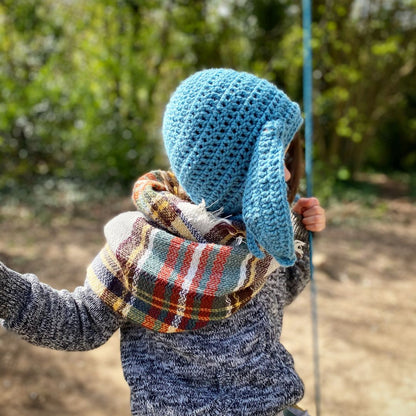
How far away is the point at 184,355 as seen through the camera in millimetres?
1217

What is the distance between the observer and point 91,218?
6184 mm

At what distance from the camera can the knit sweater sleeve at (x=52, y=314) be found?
1.09 meters

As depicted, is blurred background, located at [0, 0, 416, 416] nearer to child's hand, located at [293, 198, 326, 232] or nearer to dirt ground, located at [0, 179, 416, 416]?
dirt ground, located at [0, 179, 416, 416]

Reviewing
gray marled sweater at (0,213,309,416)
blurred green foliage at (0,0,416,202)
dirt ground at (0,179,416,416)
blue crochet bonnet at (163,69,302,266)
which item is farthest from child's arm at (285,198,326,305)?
blurred green foliage at (0,0,416,202)

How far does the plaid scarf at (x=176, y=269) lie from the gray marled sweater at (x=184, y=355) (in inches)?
2.6

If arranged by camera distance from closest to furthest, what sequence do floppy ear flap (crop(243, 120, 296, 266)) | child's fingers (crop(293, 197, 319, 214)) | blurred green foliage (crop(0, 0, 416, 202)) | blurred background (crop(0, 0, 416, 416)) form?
floppy ear flap (crop(243, 120, 296, 266)) < child's fingers (crop(293, 197, 319, 214)) < blurred background (crop(0, 0, 416, 416)) < blurred green foliage (crop(0, 0, 416, 202))

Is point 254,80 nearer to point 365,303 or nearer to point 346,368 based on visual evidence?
point 346,368

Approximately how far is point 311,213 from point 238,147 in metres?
0.51

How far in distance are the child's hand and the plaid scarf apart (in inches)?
15.2

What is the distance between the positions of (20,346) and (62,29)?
18.8 feet

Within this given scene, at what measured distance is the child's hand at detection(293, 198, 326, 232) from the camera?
150cm

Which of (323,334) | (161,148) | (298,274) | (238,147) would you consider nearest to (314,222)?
(298,274)

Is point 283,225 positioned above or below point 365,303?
above

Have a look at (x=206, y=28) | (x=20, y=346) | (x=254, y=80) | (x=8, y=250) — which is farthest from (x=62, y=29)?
(x=254, y=80)
